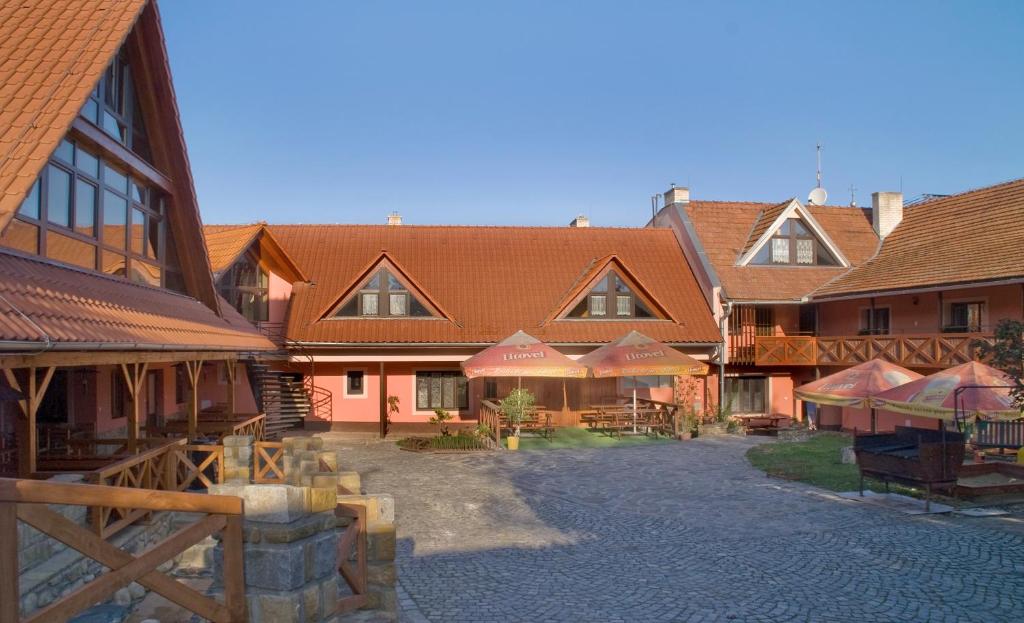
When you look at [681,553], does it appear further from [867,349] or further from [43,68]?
[867,349]

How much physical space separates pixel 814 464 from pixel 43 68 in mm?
15735

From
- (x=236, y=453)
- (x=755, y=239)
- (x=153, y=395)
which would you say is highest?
(x=755, y=239)

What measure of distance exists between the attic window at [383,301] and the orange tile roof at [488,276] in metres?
0.37

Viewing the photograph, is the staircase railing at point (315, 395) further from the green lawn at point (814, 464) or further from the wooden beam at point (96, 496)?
the wooden beam at point (96, 496)

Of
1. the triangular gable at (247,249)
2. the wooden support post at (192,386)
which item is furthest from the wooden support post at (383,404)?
the wooden support post at (192,386)

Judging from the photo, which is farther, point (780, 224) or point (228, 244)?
point (780, 224)

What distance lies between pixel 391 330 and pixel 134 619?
52.8 ft

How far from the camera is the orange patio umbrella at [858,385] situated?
590 inches

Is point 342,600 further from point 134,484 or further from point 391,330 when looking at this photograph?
point 391,330

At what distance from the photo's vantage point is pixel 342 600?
524 cm

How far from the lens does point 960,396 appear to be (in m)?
13.3

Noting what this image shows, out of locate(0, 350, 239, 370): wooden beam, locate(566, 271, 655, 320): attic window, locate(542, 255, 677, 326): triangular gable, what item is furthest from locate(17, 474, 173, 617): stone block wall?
locate(566, 271, 655, 320): attic window

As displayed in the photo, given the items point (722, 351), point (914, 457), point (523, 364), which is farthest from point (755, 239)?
point (914, 457)

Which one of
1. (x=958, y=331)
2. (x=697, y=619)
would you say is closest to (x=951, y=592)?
(x=697, y=619)
